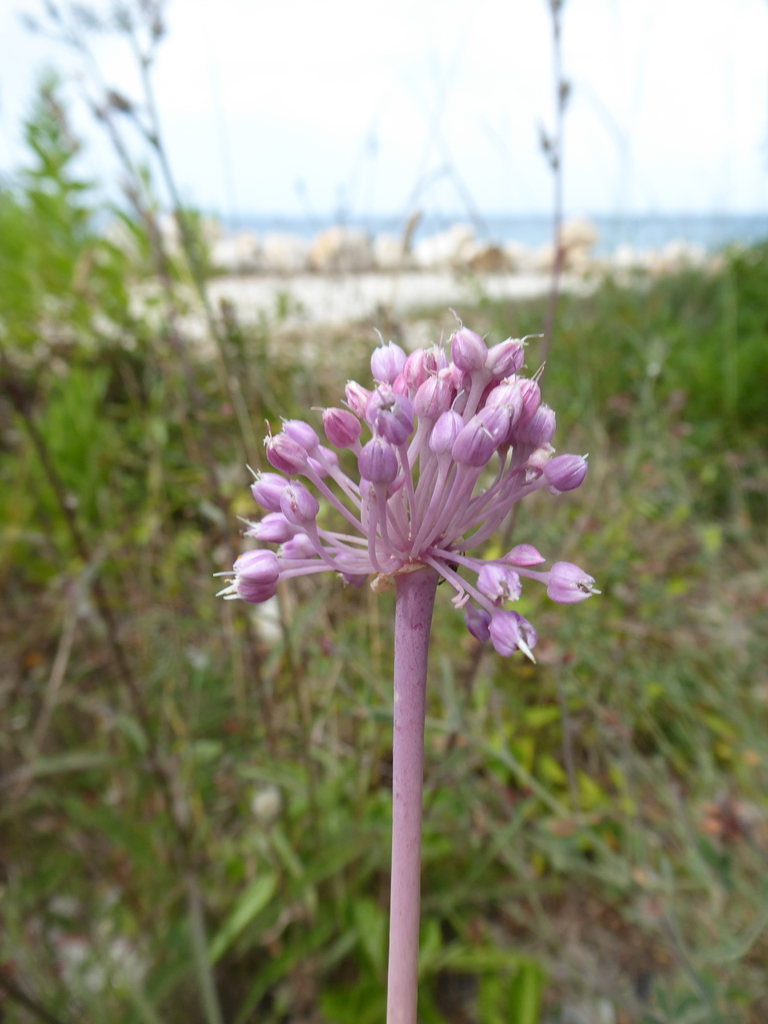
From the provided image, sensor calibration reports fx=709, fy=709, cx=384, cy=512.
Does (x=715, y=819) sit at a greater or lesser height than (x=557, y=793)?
greater

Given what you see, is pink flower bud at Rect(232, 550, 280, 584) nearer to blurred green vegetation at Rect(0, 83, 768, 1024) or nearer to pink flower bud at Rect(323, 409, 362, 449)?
pink flower bud at Rect(323, 409, 362, 449)

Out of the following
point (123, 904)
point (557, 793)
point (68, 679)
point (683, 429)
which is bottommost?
point (557, 793)

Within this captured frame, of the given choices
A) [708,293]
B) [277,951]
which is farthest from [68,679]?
[708,293]

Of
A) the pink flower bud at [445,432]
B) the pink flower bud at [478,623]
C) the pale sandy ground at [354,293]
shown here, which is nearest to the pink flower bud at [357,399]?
the pink flower bud at [445,432]

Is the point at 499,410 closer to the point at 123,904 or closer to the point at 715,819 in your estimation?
the point at 715,819

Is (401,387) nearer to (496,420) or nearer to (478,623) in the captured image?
(496,420)

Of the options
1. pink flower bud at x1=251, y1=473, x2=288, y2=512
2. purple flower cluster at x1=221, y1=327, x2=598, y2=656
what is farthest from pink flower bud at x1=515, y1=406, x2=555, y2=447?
pink flower bud at x1=251, y1=473, x2=288, y2=512

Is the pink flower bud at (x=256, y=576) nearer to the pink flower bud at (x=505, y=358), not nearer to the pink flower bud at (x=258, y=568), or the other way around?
the pink flower bud at (x=258, y=568)
